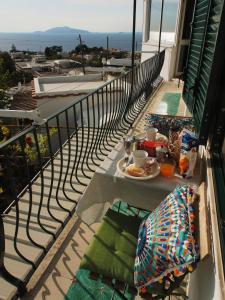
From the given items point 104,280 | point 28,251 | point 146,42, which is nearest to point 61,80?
point 146,42

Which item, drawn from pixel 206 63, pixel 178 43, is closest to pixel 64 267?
pixel 206 63

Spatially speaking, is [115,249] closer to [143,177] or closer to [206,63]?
[143,177]

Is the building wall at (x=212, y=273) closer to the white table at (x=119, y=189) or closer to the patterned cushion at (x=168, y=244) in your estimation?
the patterned cushion at (x=168, y=244)

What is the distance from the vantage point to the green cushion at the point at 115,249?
1439 mm

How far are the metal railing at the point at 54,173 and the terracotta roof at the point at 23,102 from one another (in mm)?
5755

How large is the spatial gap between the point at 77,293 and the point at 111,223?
56 cm

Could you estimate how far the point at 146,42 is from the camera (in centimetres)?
961

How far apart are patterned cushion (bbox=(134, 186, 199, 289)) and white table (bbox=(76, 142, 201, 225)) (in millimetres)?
263

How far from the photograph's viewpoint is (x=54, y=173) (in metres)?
3.75

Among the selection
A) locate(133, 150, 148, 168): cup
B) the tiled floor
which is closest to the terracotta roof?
the tiled floor

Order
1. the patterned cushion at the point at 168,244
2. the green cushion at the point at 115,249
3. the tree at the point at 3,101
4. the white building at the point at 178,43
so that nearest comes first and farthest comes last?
1. the patterned cushion at the point at 168,244
2. the green cushion at the point at 115,249
3. the white building at the point at 178,43
4. the tree at the point at 3,101

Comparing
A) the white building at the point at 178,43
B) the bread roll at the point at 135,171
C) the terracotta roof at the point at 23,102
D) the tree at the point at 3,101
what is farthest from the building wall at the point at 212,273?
the tree at the point at 3,101

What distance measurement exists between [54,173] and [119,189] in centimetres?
219

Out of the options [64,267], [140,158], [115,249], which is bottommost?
[64,267]
